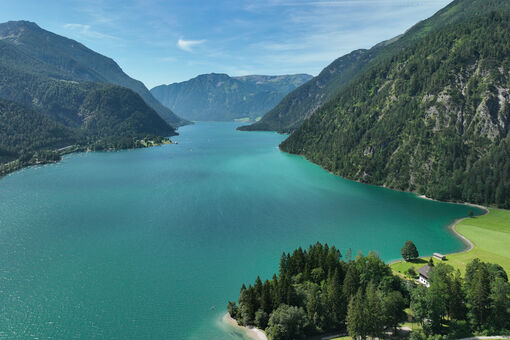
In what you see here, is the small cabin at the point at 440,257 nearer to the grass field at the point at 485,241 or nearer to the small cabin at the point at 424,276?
the grass field at the point at 485,241

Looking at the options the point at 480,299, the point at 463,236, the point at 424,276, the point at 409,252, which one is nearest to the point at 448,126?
the point at 463,236

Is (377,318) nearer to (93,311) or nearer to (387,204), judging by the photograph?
(93,311)

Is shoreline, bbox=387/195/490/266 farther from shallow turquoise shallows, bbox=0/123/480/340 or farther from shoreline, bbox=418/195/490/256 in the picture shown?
shallow turquoise shallows, bbox=0/123/480/340

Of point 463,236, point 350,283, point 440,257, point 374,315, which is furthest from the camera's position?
point 463,236

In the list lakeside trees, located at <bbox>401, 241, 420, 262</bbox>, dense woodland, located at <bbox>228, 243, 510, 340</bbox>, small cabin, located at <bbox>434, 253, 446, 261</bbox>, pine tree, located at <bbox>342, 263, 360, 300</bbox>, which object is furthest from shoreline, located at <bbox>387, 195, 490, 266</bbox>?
pine tree, located at <bbox>342, 263, 360, 300</bbox>

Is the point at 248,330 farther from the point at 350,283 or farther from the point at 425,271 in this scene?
the point at 425,271

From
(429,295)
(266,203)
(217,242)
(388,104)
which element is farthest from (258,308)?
(388,104)
